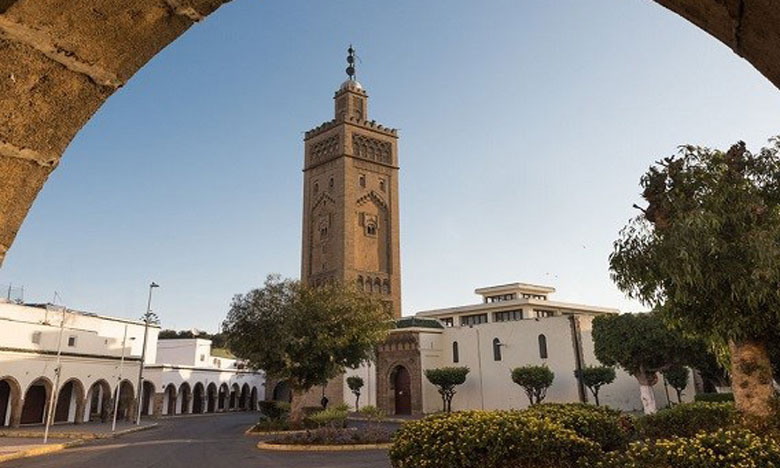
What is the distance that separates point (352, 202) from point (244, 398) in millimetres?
27179

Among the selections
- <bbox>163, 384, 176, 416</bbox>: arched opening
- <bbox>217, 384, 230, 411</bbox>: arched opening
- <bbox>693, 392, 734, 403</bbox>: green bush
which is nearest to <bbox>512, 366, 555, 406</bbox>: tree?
<bbox>693, 392, 734, 403</bbox>: green bush

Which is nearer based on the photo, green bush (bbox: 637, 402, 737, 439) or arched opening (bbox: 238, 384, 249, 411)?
green bush (bbox: 637, 402, 737, 439)

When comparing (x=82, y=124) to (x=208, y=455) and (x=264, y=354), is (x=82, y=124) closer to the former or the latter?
(x=208, y=455)

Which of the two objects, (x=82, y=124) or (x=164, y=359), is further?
(x=164, y=359)

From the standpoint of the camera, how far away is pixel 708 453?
834cm

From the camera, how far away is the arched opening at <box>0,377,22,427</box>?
3144cm

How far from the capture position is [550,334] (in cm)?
3516

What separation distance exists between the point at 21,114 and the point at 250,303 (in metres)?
28.3

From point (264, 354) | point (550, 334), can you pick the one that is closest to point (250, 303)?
point (264, 354)

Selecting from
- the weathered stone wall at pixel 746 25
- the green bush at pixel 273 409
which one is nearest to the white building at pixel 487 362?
the green bush at pixel 273 409

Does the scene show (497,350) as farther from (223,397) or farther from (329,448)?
(223,397)

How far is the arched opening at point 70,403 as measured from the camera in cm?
3550

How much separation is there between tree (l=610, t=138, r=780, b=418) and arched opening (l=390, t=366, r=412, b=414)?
28716mm

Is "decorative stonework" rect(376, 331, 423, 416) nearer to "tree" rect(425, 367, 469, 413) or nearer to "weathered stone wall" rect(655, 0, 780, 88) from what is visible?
"tree" rect(425, 367, 469, 413)
